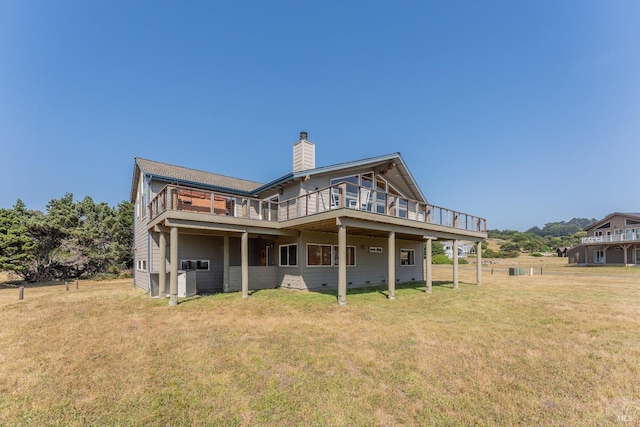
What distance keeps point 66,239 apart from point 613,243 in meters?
57.7

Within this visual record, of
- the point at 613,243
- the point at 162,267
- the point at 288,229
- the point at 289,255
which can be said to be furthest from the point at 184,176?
the point at 613,243

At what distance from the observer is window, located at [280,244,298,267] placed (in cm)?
1465

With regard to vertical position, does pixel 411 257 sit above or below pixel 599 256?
above

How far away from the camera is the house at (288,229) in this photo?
12.4 meters

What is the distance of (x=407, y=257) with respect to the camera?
19.5 metres

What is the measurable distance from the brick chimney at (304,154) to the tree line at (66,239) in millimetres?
19527

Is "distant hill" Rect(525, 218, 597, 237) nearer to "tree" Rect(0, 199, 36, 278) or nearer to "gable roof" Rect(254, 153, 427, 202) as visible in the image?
"gable roof" Rect(254, 153, 427, 202)

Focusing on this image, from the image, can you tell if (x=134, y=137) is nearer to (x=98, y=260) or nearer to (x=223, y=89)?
(x=223, y=89)

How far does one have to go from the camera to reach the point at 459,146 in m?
27.7

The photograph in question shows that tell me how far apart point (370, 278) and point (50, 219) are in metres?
24.7

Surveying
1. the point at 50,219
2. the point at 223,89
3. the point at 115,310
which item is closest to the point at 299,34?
the point at 223,89

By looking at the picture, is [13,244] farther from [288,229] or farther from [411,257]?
[411,257]

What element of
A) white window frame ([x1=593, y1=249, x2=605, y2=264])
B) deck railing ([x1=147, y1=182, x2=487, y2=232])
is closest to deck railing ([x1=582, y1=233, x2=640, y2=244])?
white window frame ([x1=593, y1=249, x2=605, y2=264])

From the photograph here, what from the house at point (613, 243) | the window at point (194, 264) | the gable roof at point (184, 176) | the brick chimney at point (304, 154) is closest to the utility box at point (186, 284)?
the window at point (194, 264)
